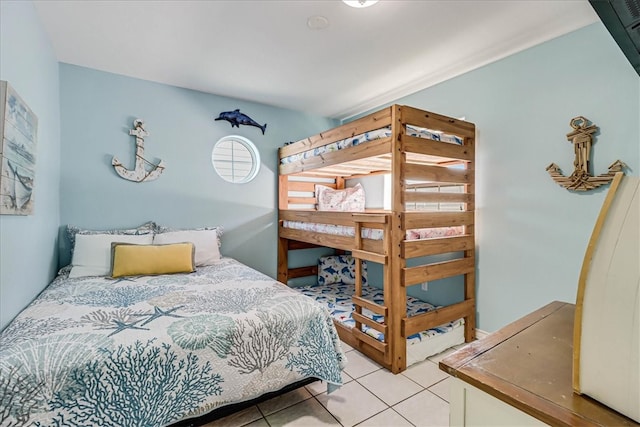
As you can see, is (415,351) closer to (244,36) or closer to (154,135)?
(244,36)

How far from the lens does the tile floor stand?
168 cm

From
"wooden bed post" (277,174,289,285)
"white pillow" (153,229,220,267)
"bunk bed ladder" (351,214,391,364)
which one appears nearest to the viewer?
"bunk bed ladder" (351,214,391,364)

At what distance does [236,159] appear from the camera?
367 centimetres

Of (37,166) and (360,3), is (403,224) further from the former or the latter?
(37,166)

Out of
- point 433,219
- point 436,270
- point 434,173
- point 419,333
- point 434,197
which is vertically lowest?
point 419,333

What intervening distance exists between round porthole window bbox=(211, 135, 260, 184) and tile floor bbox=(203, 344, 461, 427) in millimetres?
2371

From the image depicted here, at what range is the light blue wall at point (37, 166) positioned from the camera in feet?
5.20

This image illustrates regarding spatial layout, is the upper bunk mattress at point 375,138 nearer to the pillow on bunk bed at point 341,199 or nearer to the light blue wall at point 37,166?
the pillow on bunk bed at point 341,199

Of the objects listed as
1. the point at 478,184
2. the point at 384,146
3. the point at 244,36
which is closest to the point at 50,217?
the point at 244,36

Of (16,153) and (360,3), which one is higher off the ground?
(360,3)

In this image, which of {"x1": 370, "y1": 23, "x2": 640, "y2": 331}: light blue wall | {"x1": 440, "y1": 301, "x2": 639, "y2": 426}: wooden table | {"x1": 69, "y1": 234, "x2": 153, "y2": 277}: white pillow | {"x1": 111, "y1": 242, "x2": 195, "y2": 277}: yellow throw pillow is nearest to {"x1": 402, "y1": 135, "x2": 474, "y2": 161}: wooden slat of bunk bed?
{"x1": 370, "y1": 23, "x2": 640, "y2": 331}: light blue wall

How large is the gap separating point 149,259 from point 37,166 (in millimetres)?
953

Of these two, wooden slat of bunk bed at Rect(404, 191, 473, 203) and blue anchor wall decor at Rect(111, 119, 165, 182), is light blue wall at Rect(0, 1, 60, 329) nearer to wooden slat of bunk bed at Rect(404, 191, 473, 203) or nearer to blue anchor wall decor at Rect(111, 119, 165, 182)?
blue anchor wall decor at Rect(111, 119, 165, 182)

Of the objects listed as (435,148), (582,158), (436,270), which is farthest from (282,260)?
(582,158)
